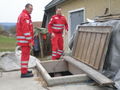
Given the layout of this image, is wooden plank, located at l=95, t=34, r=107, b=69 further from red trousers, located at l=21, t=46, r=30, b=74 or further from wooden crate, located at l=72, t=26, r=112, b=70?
red trousers, located at l=21, t=46, r=30, b=74

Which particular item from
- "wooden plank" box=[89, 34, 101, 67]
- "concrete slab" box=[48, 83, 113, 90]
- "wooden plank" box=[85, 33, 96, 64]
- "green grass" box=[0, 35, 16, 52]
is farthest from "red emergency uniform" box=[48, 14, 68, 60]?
"green grass" box=[0, 35, 16, 52]

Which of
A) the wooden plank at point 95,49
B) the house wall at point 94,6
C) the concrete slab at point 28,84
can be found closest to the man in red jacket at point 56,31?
the house wall at point 94,6

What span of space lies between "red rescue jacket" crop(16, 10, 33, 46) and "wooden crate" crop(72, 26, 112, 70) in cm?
133

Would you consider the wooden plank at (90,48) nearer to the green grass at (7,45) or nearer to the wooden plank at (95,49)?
the wooden plank at (95,49)

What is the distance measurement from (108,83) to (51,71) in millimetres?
2954

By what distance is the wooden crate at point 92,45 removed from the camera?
479 centimetres

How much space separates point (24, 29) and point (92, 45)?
167cm

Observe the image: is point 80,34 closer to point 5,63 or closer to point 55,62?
point 55,62

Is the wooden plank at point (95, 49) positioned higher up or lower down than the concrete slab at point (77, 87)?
higher up

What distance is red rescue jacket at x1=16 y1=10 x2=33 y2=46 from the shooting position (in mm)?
5676

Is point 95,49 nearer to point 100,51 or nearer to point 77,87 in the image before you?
point 100,51

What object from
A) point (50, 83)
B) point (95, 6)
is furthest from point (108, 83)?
point (95, 6)

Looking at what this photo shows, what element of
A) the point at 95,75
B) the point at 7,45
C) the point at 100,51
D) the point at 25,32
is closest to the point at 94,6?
the point at 25,32

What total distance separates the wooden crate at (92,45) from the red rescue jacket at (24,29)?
1.33m
